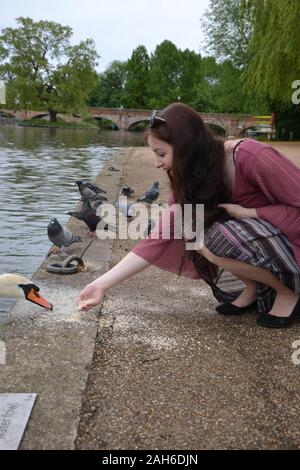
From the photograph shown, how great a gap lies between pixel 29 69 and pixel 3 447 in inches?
2441

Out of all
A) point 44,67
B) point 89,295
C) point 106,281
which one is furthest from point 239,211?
point 44,67

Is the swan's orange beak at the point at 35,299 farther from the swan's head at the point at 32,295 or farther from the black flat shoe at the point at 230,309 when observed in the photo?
the black flat shoe at the point at 230,309

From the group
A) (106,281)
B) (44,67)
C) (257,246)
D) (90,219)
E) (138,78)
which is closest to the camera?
(106,281)

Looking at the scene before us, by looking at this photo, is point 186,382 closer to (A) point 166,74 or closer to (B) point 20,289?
(B) point 20,289

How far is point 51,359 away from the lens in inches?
98.8

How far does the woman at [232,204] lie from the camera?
2.59 m

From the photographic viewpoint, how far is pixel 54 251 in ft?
16.6

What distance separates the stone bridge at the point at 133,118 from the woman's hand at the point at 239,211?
46.8m

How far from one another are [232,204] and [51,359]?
3.82 feet

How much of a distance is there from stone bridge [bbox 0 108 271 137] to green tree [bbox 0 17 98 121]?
375 cm

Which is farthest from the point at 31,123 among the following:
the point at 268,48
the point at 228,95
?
the point at 268,48

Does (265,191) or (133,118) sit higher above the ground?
(265,191)

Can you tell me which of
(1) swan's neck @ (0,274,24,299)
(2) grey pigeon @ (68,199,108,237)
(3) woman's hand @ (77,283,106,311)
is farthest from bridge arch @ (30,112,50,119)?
(3) woman's hand @ (77,283,106,311)

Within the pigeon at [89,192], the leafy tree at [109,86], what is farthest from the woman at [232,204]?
the leafy tree at [109,86]
